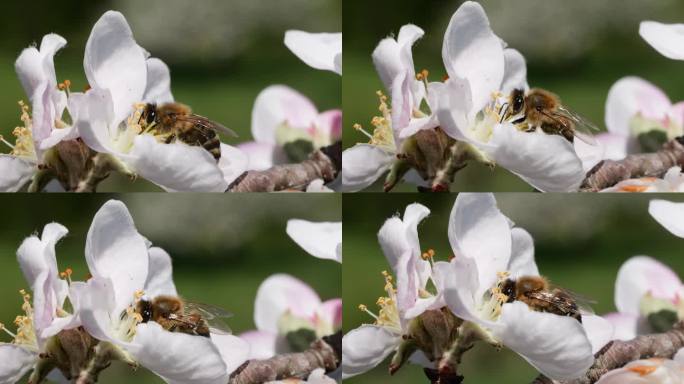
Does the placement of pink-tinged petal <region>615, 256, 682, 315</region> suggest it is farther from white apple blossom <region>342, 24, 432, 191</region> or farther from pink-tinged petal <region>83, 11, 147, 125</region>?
pink-tinged petal <region>83, 11, 147, 125</region>

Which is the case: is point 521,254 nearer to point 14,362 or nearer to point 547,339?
point 547,339

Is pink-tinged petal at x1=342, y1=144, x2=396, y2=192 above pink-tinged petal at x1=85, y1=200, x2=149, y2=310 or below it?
above

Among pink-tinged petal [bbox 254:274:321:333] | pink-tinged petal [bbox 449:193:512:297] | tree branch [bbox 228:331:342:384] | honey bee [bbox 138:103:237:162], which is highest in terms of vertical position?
honey bee [bbox 138:103:237:162]

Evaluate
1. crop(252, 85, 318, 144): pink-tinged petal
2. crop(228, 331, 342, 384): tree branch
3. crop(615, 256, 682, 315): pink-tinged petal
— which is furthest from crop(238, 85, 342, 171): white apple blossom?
crop(615, 256, 682, 315): pink-tinged petal

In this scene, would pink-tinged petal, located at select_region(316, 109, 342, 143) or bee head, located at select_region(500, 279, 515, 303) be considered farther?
pink-tinged petal, located at select_region(316, 109, 342, 143)

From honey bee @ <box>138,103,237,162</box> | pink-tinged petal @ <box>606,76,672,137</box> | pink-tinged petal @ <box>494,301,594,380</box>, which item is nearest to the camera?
pink-tinged petal @ <box>494,301,594,380</box>

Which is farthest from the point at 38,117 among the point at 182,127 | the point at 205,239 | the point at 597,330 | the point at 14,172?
the point at 597,330
